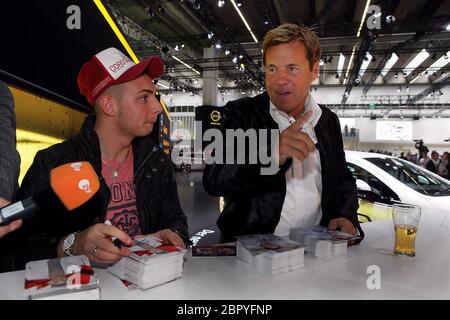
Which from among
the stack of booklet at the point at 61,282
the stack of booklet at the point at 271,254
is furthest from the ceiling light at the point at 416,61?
the stack of booklet at the point at 61,282

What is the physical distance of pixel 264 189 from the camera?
1.44 metres

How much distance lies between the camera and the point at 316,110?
5.44 ft

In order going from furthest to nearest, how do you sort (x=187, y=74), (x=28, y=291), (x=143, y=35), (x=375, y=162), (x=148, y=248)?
(x=187, y=74), (x=143, y=35), (x=375, y=162), (x=148, y=248), (x=28, y=291)

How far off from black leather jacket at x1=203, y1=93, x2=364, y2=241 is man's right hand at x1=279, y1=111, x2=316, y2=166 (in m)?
0.24

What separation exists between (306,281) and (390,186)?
3.48m

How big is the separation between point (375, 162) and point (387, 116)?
1928 centimetres

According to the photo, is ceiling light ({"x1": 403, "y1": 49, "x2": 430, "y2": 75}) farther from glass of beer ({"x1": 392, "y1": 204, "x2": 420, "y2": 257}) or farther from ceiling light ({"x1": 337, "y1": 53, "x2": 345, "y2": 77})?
glass of beer ({"x1": 392, "y1": 204, "x2": 420, "y2": 257})

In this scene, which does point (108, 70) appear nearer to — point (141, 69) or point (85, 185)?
point (141, 69)

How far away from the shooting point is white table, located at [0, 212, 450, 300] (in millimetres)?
876

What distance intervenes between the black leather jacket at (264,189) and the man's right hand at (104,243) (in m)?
0.46

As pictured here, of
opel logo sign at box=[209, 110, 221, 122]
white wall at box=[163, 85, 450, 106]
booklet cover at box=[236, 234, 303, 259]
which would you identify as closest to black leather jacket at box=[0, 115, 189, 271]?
booklet cover at box=[236, 234, 303, 259]

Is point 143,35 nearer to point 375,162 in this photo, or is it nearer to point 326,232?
point 375,162
